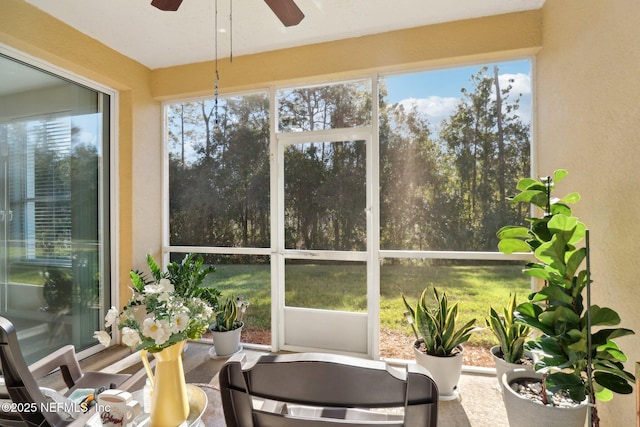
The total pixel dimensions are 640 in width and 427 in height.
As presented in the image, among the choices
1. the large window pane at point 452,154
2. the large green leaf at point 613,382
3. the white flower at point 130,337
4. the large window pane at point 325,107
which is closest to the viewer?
the white flower at point 130,337

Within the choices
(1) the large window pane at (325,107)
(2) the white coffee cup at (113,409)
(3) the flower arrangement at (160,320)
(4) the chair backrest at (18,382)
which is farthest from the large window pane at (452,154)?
(4) the chair backrest at (18,382)

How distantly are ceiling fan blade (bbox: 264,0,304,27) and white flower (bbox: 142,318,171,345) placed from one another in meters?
1.61

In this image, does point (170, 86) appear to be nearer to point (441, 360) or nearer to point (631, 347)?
point (441, 360)

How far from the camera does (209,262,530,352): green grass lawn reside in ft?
8.47

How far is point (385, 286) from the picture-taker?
2791 mm

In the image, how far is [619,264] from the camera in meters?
1.56

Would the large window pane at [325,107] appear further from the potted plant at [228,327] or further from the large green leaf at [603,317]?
the large green leaf at [603,317]

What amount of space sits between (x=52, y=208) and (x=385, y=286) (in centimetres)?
291

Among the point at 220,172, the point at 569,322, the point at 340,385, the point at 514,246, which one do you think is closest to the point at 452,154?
the point at 514,246

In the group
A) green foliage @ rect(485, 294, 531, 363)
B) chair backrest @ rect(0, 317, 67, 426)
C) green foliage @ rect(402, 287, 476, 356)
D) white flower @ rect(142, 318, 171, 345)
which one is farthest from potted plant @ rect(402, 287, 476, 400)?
chair backrest @ rect(0, 317, 67, 426)

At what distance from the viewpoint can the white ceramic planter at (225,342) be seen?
2.85 m

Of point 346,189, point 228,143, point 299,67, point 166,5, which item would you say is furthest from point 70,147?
point 346,189

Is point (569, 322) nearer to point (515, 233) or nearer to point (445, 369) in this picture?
point (515, 233)

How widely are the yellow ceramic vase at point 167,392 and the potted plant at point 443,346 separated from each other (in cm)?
165
